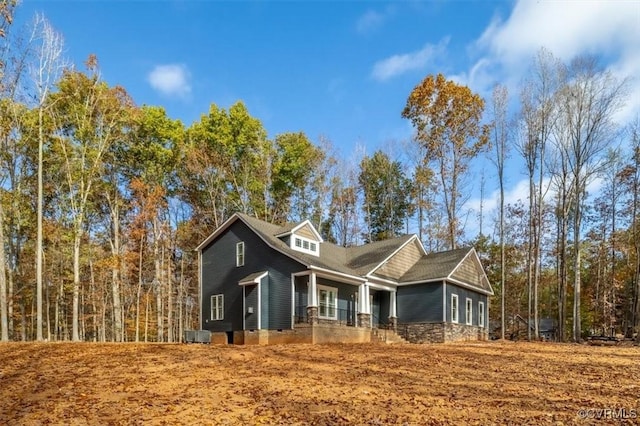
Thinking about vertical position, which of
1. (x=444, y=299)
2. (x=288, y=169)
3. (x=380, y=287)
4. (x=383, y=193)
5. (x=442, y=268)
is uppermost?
(x=288, y=169)

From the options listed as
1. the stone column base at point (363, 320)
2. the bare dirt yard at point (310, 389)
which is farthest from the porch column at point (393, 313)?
the bare dirt yard at point (310, 389)

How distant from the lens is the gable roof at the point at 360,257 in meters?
20.7

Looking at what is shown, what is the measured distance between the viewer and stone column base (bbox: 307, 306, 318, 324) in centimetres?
1852

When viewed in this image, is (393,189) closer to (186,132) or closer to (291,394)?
(186,132)

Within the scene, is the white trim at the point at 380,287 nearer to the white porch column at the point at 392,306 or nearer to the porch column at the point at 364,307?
the white porch column at the point at 392,306

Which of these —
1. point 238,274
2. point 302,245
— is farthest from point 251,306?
point 302,245

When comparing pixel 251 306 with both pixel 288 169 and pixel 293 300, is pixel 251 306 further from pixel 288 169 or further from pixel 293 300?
pixel 288 169

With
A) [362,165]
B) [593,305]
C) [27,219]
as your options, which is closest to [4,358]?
[27,219]

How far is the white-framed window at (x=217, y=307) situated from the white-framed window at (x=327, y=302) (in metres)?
5.10

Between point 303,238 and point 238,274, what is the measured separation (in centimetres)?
354

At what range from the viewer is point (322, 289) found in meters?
20.6

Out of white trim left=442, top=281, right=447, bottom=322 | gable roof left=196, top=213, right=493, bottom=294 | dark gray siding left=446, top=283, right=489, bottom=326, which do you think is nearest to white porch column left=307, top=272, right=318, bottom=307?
gable roof left=196, top=213, right=493, bottom=294

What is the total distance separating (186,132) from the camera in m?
32.4

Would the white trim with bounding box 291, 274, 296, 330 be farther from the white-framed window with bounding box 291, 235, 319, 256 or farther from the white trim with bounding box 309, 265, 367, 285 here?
the white-framed window with bounding box 291, 235, 319, 256
